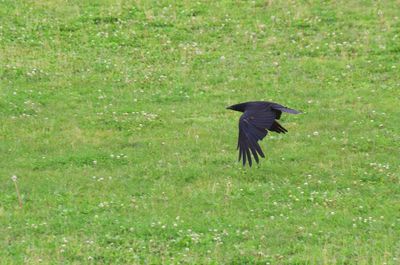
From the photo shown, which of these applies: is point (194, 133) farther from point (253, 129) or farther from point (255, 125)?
point (253, 129)

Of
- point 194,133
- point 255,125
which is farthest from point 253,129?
point 194,133

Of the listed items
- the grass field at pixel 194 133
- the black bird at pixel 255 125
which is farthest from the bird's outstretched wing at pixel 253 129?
the grass field at pixel 194 133

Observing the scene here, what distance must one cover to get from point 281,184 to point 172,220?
2.46 m

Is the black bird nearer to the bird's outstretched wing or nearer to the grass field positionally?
the bird's outstretched wing

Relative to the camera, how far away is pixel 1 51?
21.9 m

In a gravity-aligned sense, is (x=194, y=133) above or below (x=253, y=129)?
below

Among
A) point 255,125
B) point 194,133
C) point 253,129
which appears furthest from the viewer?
point 194,133

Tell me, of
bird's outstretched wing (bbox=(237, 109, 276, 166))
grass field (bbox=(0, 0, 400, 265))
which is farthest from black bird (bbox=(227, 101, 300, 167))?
grass field (bbox=(0, 0, 400, 265))

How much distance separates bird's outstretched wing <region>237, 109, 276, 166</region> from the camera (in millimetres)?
12898

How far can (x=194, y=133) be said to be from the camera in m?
17.2

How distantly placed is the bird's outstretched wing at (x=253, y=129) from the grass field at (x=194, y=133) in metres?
0.94

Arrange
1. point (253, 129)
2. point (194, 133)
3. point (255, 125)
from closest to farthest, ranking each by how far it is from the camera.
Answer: point (253, 129), point (255, 125), point (194, 133)

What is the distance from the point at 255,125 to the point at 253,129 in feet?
0.54

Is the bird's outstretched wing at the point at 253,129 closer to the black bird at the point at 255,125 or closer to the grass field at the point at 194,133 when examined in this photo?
the black bird at the point at 255,125
